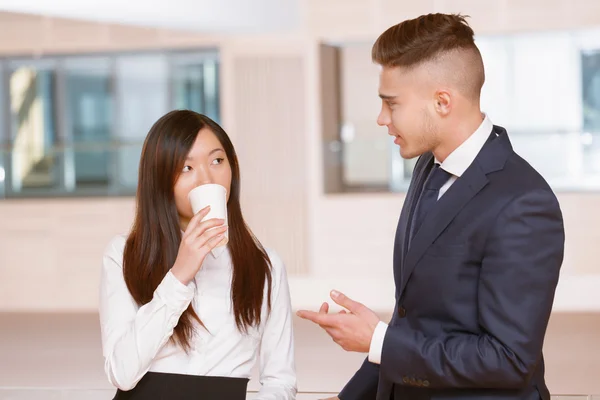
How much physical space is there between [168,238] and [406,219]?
527mm

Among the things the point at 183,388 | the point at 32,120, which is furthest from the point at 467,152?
the point at 32,120

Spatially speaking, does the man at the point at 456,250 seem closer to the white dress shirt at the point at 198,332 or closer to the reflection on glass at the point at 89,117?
the white dress shirt at the point at 198,332

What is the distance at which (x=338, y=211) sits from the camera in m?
7.96

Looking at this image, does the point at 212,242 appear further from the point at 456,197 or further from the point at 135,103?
the point at 135,103

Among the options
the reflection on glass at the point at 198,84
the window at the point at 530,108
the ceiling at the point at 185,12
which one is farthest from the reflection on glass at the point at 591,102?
the reflection on glass at the point at 198,84

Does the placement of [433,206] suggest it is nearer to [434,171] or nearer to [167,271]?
[434,171]

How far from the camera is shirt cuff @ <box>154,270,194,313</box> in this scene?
5.51ft

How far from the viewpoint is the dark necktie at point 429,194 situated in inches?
65.0

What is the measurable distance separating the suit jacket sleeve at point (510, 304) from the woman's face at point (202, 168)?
0.62 metres

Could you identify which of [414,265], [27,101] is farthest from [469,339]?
[27,101]

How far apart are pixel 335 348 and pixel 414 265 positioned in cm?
435

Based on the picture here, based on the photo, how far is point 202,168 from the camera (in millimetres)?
1847

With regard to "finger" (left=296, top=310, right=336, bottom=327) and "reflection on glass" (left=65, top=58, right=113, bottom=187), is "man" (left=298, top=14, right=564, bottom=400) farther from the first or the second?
"reflection on glass" (left=65, top=58, right=113, bottom=187)

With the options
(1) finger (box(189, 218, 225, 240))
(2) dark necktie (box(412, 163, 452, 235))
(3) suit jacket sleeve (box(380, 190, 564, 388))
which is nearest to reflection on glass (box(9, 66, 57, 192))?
(1) finger (box(189, 218, 225, 240))
